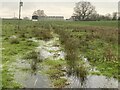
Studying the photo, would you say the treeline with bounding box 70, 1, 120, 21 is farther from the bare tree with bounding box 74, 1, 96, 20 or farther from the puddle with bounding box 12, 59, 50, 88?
the puddle with bounding box 12, 59, 50, 88

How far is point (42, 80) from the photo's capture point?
814 centimetres

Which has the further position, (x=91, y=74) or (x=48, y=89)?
(x=91, y=74)

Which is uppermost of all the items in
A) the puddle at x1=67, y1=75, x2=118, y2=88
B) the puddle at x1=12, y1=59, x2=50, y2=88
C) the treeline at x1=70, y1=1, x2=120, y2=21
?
the treeline at x1=70, y1=1, x2=120, y2=21

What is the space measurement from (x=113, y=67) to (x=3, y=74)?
425 centimetres

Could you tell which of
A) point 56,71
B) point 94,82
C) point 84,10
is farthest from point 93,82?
point 84,10

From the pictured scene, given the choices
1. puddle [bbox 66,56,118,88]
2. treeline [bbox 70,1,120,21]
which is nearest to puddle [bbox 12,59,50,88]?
puddle [bbox 66,56,118,88]

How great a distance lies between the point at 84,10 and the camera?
9694 cm

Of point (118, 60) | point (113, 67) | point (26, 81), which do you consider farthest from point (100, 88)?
point (118, 60)

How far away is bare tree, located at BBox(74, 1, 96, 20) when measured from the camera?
9681cm

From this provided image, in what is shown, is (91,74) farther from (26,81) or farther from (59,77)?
(26,81)

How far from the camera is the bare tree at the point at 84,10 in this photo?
9681 cm

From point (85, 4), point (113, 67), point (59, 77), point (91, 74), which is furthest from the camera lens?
point (85, 4)

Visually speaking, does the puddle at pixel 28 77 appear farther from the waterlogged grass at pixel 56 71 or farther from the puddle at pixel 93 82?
the puddle at pixel 93 82

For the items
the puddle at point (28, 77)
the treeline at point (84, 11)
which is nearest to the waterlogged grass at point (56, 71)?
the puddle at point (28, 77)
